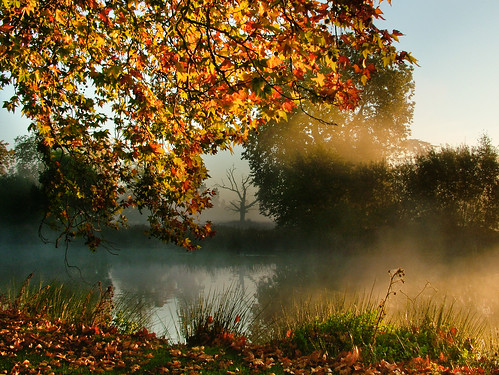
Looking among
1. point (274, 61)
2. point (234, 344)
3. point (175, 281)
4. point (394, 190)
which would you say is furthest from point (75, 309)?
point (394, 190)

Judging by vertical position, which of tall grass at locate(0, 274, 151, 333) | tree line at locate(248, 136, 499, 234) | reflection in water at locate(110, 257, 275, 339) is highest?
tree line at locate(248, 136, 499, 234)

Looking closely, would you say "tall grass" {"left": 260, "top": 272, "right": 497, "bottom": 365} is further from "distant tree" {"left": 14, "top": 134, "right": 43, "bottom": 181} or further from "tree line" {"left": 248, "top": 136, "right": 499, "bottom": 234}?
"distant tree" {"left": 14, "top": 134, "right": 43, "bottom": 181}

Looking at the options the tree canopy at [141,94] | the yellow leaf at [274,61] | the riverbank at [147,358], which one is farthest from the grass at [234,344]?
the yellow leaf at [274,61]

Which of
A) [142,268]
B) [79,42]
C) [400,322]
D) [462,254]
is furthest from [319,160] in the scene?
[79,42]

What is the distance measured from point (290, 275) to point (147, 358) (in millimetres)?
14730

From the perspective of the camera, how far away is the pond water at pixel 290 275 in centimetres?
1307

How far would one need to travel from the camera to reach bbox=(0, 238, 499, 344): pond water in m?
13.1

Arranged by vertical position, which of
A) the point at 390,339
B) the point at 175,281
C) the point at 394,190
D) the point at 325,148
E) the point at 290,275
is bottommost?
the point at 175,281

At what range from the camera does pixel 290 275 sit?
64.1 ft

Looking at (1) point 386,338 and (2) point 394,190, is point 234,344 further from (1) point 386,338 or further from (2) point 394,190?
(2) point 394,190

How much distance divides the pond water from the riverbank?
2625 millimetres

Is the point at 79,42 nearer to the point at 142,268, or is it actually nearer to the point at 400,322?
the point at 400,322

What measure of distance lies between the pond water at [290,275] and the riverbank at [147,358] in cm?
262

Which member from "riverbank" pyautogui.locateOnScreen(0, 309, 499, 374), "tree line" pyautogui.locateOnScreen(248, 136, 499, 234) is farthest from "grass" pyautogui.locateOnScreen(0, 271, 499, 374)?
"tree line" pyautogui.locateOnScreen(248, 136, 499, 234)
